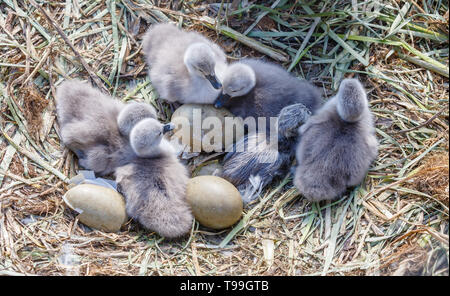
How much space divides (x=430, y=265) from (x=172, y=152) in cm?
186

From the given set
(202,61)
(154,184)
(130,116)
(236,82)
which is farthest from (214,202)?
(202,61)

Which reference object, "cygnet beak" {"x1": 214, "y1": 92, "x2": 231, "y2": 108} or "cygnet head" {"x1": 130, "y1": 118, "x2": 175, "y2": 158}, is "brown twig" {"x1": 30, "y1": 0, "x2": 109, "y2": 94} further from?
"cygnet beak" {"x1": 214, "y1": 92, "x2": 231, "y2": 108}

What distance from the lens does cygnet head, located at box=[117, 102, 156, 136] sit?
3.40 m

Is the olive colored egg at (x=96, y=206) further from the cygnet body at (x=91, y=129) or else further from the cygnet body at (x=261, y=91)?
the cygnet body at (x=261, y=91)

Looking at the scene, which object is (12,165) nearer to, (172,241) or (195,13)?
(172,241)

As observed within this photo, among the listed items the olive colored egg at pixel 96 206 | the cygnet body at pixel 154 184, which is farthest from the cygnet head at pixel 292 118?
the olive colored egg at pixel 96 206

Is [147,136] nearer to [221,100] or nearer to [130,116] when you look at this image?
[130,116]

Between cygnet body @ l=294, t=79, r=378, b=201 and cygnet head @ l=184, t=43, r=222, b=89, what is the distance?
0.85 m

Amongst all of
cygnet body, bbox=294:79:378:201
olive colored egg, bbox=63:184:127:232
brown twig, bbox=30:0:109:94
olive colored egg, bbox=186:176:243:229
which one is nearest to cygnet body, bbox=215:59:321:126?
cygnet body, bbox=294:79:378:201

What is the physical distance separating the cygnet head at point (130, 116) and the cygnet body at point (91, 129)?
0.03m

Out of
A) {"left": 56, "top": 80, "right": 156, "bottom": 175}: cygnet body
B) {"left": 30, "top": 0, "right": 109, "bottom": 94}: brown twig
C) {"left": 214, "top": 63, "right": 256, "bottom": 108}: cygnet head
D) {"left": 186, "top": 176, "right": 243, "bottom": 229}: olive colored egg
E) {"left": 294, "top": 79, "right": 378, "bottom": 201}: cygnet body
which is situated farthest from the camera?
{"left": 30, "top": 0, "right": 109, "bottom": 94}: brown twig

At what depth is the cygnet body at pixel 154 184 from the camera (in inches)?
122

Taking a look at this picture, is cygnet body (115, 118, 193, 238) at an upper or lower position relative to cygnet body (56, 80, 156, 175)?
lower

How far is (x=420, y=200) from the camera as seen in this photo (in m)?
3.05
